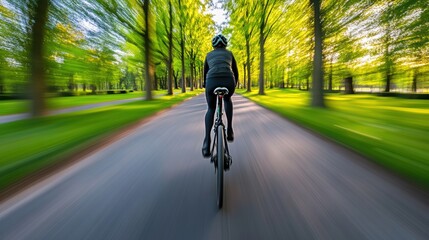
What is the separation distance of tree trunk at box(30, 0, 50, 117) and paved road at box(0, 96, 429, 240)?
641 centimetres

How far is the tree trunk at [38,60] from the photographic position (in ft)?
30.5

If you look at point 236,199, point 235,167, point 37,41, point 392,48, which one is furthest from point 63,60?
point 392,48

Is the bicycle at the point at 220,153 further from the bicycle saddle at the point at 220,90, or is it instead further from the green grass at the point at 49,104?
the green grass at the point at 49,104

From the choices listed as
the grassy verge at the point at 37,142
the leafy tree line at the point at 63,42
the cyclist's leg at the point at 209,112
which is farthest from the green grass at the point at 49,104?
the cyclist's leg at the point at 209,112

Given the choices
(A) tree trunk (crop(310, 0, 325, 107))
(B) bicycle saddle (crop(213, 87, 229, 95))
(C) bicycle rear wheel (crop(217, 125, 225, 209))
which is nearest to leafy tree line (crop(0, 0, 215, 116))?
(B) bicycle saddle (crop(213, 87, 229, 95))

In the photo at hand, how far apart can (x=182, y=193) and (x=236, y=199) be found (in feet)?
2.36

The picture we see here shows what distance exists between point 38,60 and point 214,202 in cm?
976

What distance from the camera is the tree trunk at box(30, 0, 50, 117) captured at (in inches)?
366

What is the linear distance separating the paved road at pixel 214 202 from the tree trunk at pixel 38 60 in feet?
21.0

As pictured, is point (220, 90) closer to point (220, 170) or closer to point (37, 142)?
point (220, 170)

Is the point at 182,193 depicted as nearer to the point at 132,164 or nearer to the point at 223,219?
the point at 223,219

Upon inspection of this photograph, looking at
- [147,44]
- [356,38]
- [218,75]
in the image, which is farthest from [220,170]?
[147,44]

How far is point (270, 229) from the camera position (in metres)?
2.44

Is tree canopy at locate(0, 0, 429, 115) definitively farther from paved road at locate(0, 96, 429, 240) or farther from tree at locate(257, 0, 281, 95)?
paved road at locate(0, 96, 429, 240)
